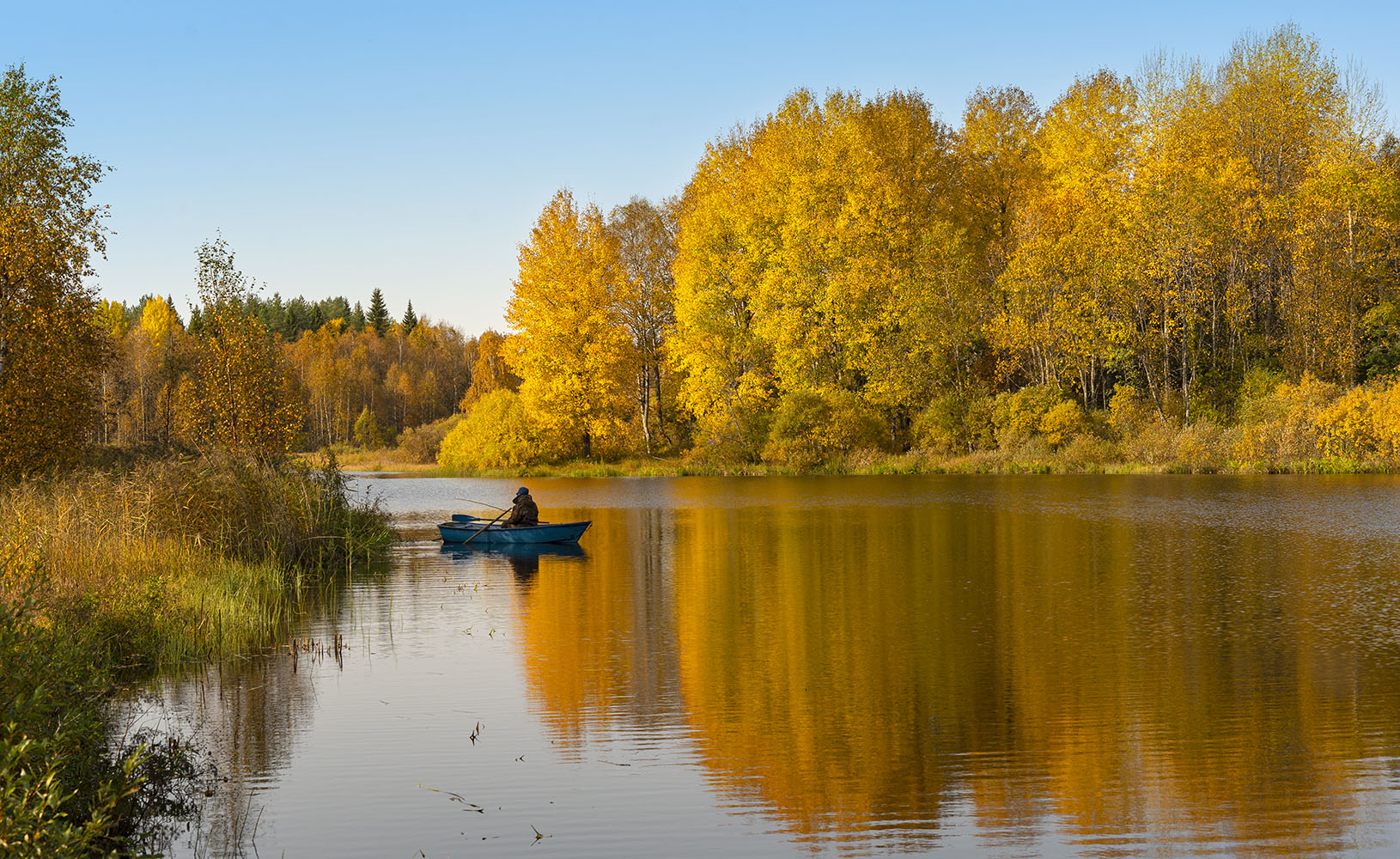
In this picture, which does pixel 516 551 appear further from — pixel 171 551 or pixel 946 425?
pixel 946 425

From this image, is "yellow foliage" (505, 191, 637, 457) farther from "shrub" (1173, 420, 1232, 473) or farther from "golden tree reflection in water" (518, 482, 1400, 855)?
"golden tree reflection in water" (518, 482, 1400, 855)

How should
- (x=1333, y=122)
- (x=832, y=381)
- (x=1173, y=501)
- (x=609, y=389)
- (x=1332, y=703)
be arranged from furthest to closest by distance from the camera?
(x=609, y=389)
(x=832, y=381)
(x=1333, y=122)
(x=1173, y=501)
(x=1332, y=703)

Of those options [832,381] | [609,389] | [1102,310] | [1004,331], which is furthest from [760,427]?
[1102,310]

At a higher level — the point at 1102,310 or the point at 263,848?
the point at 1102,310

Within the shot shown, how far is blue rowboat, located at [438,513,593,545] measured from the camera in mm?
27094

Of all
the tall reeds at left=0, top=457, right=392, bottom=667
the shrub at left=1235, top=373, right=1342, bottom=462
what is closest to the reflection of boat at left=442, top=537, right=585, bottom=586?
the tall reeds at left=0, top=457, right=392, bottom=667

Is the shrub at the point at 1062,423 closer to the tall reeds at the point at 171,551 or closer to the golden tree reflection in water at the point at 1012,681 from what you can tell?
the golden tree reflection in water at the point at 1012,681

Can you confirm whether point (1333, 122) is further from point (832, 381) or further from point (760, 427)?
point (760, 427)

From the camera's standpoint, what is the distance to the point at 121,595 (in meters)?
14.2

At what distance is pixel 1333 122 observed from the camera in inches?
1941

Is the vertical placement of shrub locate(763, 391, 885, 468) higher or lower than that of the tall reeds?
higher

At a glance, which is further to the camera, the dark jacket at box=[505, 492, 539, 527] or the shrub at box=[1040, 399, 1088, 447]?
the shrub at box=[1040, 399, 1088, 447]

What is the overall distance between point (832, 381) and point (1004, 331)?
28.7 feet

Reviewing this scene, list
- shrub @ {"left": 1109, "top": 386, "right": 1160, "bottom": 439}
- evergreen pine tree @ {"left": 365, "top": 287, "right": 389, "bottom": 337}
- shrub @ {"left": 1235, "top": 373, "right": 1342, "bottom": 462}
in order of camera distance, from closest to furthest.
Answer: shrub @ {"left": 1235, "top": 373, "right": 1342, "bottom": 462}
shrub @ {"left": 1109, "top": 386, "right": 1160, "bottom": 439}
evergreen pine tree @ {"left": 365, "top": 287, "right": 389, "bottom": 337}
